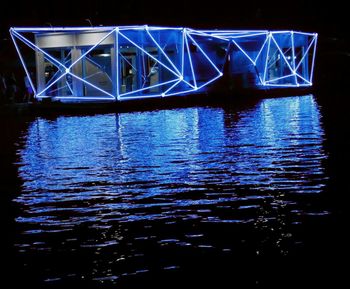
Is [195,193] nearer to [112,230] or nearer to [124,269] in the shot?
[112,230]

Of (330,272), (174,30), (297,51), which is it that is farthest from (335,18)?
(330,272)

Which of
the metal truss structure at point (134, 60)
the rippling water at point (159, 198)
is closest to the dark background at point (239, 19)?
the rippling water at point (159, 198)

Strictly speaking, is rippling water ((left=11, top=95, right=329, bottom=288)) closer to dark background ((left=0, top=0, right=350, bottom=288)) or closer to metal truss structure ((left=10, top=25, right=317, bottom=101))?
dark background ((left=0, top=0, right=350, bottom=288))

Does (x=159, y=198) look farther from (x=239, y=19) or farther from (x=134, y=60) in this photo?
(x=239, y=19)

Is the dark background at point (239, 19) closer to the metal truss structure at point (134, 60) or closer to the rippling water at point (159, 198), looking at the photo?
the rippling water at point (159, 198)

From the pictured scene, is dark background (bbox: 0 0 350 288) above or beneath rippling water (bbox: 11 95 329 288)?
above

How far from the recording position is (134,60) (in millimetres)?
36312

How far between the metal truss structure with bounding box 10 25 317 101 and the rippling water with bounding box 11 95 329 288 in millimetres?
13038

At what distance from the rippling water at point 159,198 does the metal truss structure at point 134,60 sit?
13.0m

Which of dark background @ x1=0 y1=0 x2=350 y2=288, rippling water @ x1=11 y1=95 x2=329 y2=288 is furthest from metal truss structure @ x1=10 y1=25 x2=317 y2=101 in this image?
rippling water @ x1=11 y1=95 x2=329 y2=288

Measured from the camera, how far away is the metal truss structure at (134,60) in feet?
110

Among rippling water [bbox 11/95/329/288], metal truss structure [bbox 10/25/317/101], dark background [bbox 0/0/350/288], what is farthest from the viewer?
dark background [bbox 0/0/350/288]

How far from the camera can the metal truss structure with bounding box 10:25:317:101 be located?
3366 centimetres

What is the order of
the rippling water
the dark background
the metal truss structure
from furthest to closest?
the dark background < the metal truss structure < the rippling water
